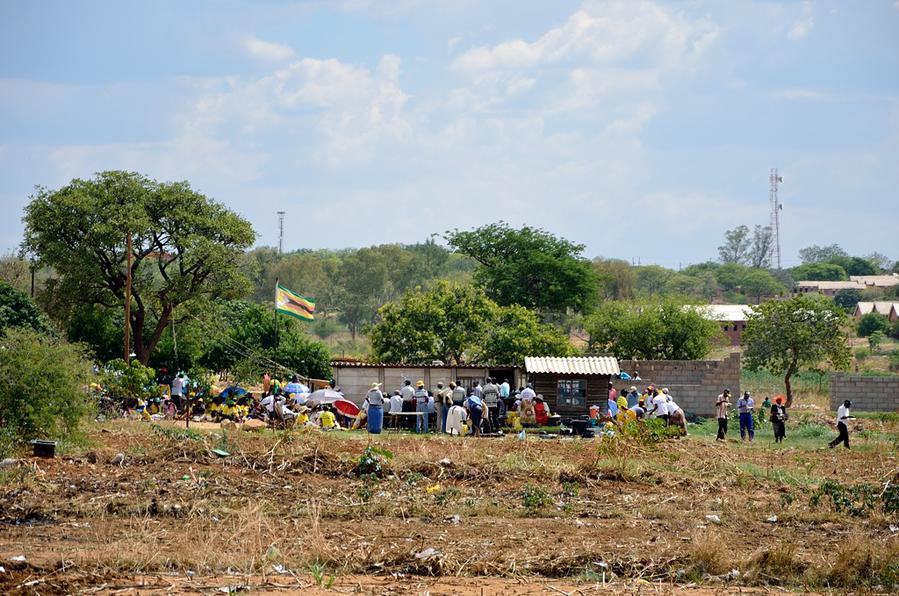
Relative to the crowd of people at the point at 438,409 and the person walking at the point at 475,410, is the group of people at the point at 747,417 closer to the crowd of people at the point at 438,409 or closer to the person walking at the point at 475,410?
the crowd of people at the point at 438,409

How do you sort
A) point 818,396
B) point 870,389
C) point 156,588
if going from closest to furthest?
point 156,588 < point 870,389 < point 818,396

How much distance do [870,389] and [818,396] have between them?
7.14m

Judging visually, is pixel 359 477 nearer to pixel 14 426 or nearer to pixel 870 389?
pixel 14 426

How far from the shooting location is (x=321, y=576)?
1344 centimetres

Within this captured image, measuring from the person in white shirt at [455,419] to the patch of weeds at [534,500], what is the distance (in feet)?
31.0

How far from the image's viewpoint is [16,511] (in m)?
16.8

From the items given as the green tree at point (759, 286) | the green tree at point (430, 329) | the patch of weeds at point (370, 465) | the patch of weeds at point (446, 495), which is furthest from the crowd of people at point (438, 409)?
the green tree at point (759, 286)

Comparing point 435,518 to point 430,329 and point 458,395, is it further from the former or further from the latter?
point 430,329

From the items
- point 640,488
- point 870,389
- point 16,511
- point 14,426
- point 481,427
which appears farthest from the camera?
point 870,389

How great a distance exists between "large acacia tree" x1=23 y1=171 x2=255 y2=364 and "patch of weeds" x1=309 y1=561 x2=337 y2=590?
28.7m

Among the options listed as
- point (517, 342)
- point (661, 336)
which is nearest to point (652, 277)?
point (661, 336)

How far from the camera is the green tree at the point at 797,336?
4256 centimetres

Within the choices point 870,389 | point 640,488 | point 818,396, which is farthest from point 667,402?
point 818,396

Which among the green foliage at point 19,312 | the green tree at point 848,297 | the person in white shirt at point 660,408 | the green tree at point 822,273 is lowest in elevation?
the person in white shirt at point 660,408
